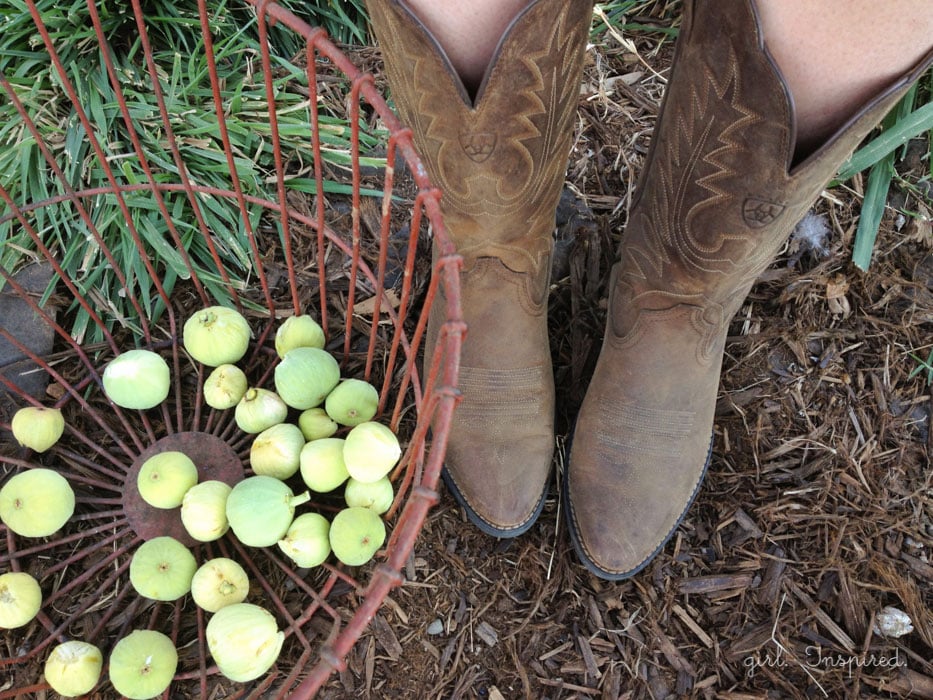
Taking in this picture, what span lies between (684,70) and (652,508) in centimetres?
55

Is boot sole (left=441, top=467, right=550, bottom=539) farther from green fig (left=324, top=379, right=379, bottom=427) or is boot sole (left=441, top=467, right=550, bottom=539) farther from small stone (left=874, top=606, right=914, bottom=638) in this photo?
small stone (left=874, top=606, right=914, bottom=638)

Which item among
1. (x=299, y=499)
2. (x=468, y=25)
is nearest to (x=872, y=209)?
(x=468, y=25)

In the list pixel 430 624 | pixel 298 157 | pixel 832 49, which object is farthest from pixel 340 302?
pixel 832 49

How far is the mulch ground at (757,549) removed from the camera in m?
0.94

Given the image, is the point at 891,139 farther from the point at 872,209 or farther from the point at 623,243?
the point at 623,243

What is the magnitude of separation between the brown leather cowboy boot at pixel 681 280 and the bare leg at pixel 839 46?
0.03 metres

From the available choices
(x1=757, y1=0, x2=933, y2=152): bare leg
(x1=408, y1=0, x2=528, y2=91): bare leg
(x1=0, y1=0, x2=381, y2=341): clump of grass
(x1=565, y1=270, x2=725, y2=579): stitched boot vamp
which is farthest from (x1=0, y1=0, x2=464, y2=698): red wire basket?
(x1=757, y1=0, x2=933, y2=152): bare leg

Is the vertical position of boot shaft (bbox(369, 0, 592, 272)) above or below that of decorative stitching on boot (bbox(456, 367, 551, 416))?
above

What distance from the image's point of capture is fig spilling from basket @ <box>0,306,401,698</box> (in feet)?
2.55

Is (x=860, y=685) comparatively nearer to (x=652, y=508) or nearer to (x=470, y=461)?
(x=652, y=508)

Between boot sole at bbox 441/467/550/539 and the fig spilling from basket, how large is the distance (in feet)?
0.46

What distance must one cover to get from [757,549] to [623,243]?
1.55ft

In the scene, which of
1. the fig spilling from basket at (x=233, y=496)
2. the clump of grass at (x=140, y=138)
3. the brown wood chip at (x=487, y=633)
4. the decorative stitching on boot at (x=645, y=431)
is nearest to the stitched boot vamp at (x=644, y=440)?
the decorative stitching on boot at (x=645, y=431)

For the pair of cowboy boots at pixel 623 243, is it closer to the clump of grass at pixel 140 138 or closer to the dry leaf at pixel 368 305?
the dry leaf at pixel 368 305
